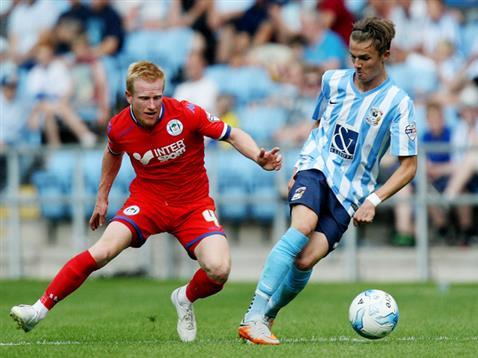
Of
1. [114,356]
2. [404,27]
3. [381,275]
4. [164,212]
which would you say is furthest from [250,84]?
[114,356]

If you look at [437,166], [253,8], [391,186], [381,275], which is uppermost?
[253,8]

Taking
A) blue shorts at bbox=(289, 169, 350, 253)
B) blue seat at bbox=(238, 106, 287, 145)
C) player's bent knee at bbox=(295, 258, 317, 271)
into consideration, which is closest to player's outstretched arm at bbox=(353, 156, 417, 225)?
blue shorts at bbox=(289, 169, 350, 253)

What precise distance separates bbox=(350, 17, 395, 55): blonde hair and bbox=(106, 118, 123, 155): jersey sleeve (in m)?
1.80

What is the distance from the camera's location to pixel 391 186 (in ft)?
24.0

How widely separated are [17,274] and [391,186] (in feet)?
31.3

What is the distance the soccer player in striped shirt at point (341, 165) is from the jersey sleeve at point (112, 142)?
50.1 inches

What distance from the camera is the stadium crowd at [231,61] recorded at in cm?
1598

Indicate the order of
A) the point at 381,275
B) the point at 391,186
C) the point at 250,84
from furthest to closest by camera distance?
the point at 250,84
the point at 381,275
the point at 391,186

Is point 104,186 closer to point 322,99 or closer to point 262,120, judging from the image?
point 322,99

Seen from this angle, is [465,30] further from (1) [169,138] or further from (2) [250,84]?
(1) [169,138]

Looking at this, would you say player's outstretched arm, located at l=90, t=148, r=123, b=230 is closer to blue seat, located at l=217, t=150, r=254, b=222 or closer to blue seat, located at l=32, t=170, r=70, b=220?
blue seat, located at l=217, t=150, r=254, b=222

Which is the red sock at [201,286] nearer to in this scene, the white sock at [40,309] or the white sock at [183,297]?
the white sock at [183,297]

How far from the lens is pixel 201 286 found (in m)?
7.68

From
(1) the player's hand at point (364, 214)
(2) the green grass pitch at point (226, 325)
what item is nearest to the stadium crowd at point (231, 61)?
(2) the green grass pitch at point (226, 325)
